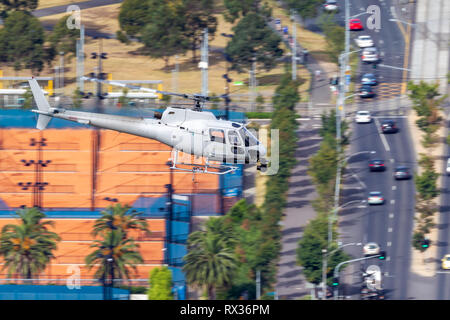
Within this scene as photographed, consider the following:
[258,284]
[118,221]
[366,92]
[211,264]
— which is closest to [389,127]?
[366,92]

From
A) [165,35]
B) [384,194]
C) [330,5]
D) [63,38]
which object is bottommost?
[384,194]

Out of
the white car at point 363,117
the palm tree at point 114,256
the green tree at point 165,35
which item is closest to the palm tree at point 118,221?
the palm tree at point 114,256

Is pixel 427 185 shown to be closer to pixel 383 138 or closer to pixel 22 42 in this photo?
pixel 383 138

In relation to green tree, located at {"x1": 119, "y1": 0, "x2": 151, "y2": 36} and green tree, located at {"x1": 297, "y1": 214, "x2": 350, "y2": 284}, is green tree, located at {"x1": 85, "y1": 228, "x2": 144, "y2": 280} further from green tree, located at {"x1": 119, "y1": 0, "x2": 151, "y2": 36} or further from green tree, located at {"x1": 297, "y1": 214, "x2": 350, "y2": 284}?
green tree, located at {"x1": 119, "y1": 0, "x2": 151, "y2": 36}

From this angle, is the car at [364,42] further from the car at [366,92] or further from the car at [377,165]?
the car at [377,165]

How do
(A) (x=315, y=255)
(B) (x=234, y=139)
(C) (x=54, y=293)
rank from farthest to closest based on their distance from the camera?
(A) (x=315, y=255) → (C) (x=54, y=293) → (B) (x=234, y=139)
